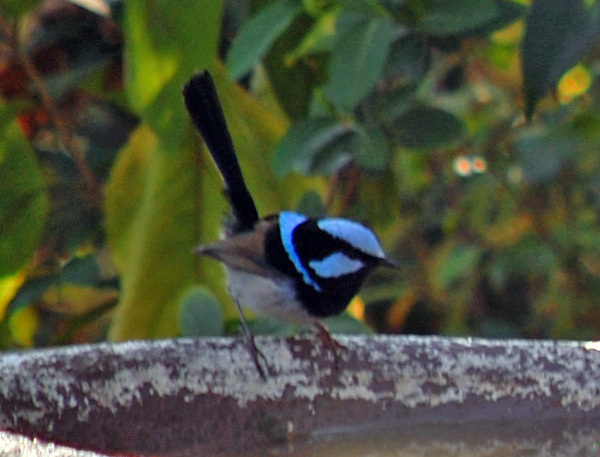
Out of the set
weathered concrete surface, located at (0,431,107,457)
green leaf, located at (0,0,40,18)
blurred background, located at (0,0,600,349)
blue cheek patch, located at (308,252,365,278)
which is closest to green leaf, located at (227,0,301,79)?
blurred background, located at (0,0,600,349)

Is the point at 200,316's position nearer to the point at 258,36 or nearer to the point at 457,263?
the point at 258,36

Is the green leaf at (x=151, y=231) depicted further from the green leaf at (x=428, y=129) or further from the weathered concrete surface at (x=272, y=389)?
the weathered concrete surface at (x=272, y=389)

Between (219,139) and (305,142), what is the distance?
0.15 meters

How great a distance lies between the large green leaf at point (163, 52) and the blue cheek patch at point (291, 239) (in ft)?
1.20

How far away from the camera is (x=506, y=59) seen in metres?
2.66

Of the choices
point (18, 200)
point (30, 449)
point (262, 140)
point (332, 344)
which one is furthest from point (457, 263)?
point (30, 449)

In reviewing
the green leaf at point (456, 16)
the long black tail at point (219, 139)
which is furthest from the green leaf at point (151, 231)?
the green leaf at point (456, 16)

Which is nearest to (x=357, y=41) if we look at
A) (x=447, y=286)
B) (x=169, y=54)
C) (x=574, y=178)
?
(x=169, y=54)

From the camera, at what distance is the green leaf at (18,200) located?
2.16 m

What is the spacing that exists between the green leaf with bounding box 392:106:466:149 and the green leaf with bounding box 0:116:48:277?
69cm

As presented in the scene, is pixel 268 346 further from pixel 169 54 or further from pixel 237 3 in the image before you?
pixel 237 3

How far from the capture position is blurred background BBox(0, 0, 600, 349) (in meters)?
→ 1.89

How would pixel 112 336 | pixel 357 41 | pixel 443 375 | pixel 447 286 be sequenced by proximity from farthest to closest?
pixel 447 286 < pixel 112 336 < pixel 357 41 < pixel 443 375

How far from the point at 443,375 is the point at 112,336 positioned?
936 millimetres
